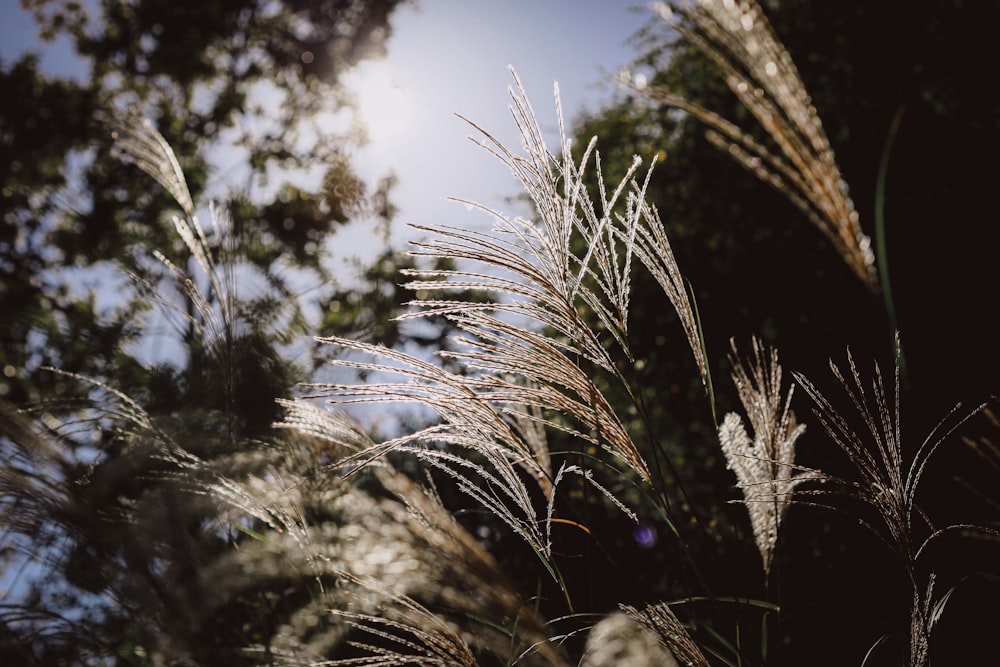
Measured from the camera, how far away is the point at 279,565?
5.47ft

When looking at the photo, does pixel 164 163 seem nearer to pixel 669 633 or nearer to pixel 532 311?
pixel 532 311

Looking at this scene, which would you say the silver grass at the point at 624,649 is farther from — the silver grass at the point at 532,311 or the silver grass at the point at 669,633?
the silver grass at the point at 532,311

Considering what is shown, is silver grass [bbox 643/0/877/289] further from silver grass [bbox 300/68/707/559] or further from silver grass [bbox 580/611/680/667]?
silver grass [bbox 580/611/680/667]

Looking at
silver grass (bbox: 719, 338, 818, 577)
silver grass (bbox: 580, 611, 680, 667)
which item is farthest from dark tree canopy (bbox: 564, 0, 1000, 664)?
silver grass (bbox: 580, 611, 680, 667)

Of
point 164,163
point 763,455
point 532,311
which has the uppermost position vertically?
point 164,163

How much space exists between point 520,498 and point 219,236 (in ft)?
4.48

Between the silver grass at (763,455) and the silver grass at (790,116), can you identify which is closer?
the silver grass at (790,116)

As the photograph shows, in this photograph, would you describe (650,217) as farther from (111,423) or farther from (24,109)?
(24,109)

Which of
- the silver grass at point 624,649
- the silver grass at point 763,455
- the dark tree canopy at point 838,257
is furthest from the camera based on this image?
the dark tree canopy at point 838,257

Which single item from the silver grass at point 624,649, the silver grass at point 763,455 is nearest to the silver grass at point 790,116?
the silver grass at point 763,455

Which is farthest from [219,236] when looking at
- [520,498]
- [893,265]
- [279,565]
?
[893,265]

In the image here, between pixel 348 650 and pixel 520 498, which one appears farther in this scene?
pixel 348 650

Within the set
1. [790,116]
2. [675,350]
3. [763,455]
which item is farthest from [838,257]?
[790,116]

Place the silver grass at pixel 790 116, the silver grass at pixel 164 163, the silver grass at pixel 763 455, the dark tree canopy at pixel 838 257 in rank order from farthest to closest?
the dark tree canopy at pixel 838 257, the silver grass at pixel 164 163, the silver grass at pixel 763 455, the silver grass at pixel 790 116
